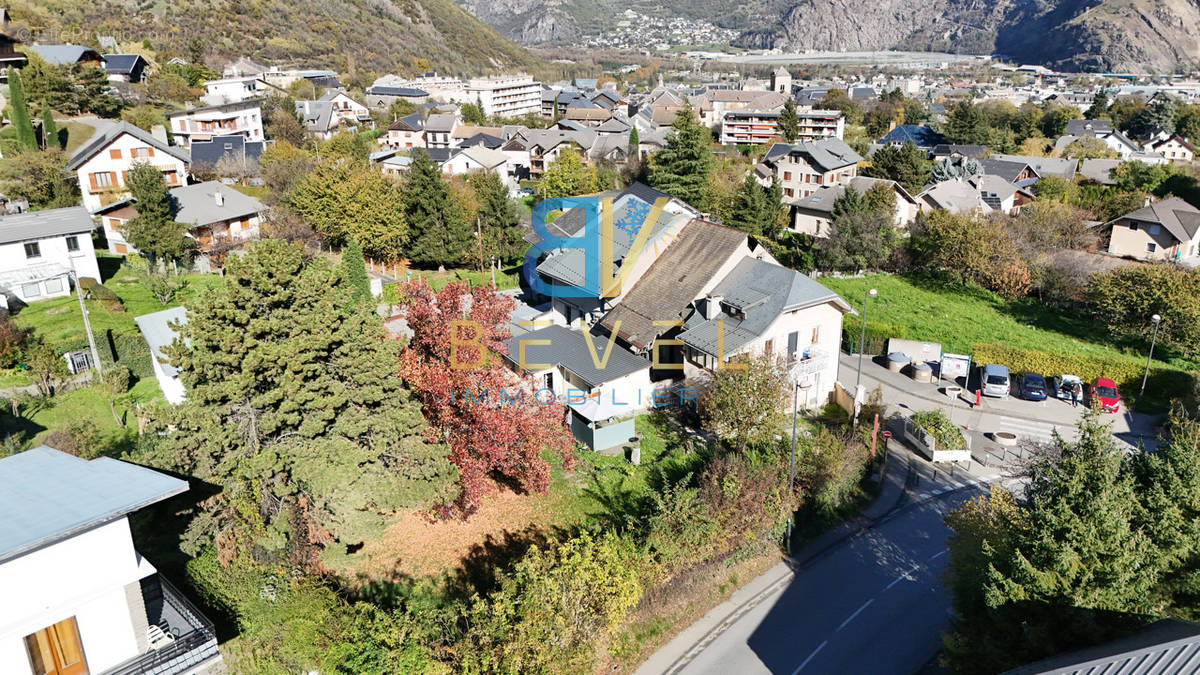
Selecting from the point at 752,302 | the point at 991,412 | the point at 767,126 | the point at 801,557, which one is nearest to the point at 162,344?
the point at 752,302

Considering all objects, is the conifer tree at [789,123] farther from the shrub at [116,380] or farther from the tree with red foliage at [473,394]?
the shrub at [116,380]

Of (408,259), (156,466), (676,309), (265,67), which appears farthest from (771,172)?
(265,67)

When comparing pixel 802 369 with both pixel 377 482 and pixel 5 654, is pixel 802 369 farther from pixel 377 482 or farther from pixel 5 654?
pixel 5 654

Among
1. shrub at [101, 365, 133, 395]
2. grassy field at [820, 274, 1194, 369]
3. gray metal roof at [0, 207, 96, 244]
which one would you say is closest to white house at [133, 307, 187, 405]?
shrub at [101, 365, 133, 395]

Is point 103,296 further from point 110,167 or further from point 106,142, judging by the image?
point 110,167

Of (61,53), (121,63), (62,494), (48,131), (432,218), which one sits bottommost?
(62,494)

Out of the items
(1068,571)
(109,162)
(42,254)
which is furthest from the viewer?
(109,162)
